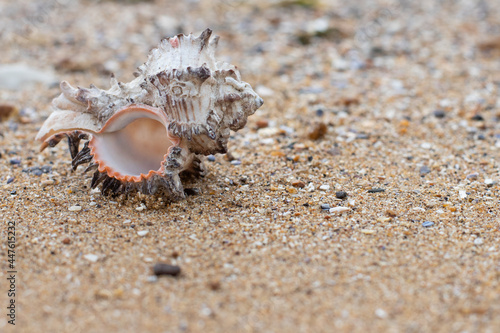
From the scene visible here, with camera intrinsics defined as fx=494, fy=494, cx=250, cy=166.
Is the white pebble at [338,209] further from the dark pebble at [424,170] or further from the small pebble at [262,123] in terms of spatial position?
the small pebble at [262,123]

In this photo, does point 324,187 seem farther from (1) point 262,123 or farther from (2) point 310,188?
(1) point 262,123

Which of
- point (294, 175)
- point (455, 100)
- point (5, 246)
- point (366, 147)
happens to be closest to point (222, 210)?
point (294, 175)

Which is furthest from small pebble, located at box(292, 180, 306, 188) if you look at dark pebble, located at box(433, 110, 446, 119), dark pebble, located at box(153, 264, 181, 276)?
dark pebble, located at box(433, 110, 446, 119)

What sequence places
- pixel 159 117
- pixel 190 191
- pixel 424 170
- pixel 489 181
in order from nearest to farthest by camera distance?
pixel 159 117
pixel 190 191
pixel 489 181
pixel 424 170

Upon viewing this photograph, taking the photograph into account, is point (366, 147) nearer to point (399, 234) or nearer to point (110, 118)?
point (399, 234)

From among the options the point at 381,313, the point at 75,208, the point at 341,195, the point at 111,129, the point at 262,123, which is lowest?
the point at 381,313

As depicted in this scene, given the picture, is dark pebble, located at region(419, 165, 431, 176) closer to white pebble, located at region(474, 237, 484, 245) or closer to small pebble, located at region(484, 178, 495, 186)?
small pebble, located at region(484, 178, 495, 186)

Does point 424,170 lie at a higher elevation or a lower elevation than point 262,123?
lower

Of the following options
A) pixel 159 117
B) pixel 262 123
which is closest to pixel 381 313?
pixel 159 117
